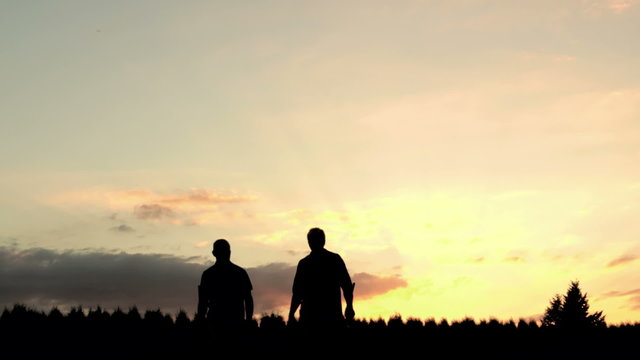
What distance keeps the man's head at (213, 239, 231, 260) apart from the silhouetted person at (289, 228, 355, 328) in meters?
1.59

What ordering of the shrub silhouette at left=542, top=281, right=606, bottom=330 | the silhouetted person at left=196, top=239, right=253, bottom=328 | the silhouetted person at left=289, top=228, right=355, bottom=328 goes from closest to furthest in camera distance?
the silhouetted person at left=289, top=228, right=355, bottom=328 < the silhouetted person at left=196, top=239, right=253, bottom=328 < the shrub silhouette at left=542, top=281, right=606, bottom=330

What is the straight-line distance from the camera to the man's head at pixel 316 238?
14.8 meters

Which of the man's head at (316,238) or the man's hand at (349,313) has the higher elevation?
the man's head at (316,238)

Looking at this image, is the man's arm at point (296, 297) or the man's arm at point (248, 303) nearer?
the man's arm at point (296, 297)

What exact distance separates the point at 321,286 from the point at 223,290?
211cm

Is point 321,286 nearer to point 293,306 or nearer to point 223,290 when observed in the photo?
point 293,306

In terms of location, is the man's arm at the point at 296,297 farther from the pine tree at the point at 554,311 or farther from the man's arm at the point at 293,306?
the pine tree at the point at 554,311

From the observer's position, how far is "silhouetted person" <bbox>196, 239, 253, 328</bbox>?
1569 centimetres

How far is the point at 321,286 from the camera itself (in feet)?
48.6

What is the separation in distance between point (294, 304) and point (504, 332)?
18.1m

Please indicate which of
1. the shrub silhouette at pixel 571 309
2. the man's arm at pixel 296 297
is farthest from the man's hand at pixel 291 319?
the shrub silhouette at pixel 571 309

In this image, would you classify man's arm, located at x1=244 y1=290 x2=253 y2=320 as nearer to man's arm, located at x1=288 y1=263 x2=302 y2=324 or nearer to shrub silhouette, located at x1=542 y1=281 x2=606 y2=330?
man's arm, located at x1=288 y1=263 x2=302 y2=324

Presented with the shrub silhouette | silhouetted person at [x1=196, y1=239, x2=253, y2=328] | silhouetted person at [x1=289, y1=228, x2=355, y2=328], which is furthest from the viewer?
the shrub silhouette

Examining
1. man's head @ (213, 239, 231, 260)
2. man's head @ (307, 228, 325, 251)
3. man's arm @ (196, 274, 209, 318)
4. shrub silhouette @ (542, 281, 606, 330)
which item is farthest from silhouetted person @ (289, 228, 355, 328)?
shrub silhouette @ (542, 281, 606, 330)
